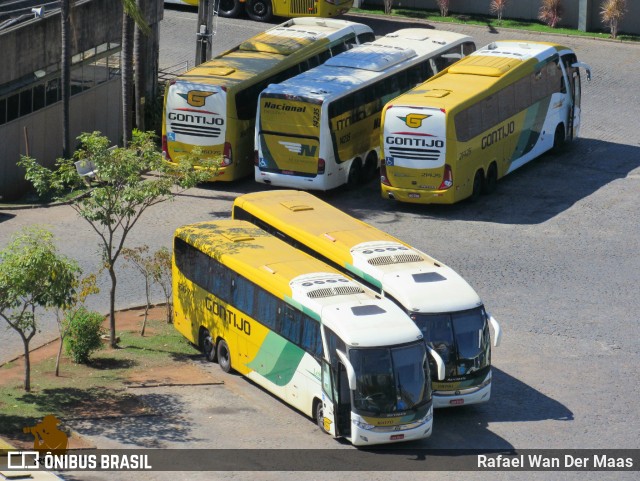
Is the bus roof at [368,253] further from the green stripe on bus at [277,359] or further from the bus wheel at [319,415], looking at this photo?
the bus wheel at [319,415]

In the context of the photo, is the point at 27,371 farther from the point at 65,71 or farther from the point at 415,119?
the point at 65,71

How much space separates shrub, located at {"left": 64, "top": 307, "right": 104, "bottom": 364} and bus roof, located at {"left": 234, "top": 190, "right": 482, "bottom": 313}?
4334mm

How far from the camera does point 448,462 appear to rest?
2267 centimetres

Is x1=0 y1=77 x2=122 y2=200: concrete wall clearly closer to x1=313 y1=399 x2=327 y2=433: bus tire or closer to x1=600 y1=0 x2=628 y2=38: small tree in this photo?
x1=313 y1=399 x2=327 y2=433: bus tire

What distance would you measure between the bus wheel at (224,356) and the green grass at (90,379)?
898mm

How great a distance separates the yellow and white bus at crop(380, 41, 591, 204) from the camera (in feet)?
116

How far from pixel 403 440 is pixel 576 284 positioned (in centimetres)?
970

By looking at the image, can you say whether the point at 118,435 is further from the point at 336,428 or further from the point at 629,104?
the point at 629,104

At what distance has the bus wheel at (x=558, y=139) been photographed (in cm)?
4094

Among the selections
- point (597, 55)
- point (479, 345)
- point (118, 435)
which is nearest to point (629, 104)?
point (597, 55)

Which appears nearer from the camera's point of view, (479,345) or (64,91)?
(479,345)

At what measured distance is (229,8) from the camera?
2132 inches

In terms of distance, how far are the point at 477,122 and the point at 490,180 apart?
2.13m

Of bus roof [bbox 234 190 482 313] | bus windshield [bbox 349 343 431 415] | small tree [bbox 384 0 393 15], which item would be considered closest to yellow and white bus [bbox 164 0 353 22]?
small tree [bbox 384 0 393 15]
